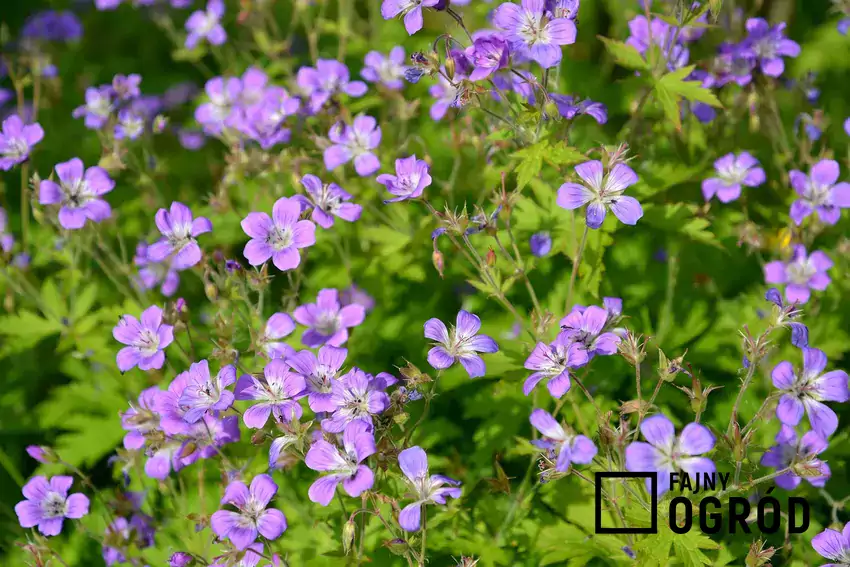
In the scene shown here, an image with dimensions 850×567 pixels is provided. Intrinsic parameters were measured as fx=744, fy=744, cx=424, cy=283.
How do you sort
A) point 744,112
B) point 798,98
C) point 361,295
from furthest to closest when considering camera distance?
point 798,98
point 744,112
point 361,295

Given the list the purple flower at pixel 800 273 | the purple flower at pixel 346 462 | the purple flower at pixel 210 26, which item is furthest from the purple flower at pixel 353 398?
the purple flower at pixel 210 26

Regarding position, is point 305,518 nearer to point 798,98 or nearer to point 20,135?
point 20,135

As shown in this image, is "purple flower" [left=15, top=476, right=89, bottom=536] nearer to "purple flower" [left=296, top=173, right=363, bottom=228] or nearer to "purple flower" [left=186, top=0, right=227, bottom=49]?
"purple flower" [left=296, top=173, right=363, bottom=228]

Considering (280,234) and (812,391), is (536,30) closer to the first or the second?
(280,234)

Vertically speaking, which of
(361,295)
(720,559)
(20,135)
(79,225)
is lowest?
(720,559)

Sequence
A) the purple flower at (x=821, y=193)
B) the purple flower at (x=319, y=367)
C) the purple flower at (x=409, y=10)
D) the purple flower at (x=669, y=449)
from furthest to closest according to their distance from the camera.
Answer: the purple flower at (x=821, y=193)
the purple flower at (x=409, y=10)
the purple flower at (x=319, y=367)
the purple flower at (x=669, y=449)

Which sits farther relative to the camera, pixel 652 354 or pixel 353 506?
pixel 652 354

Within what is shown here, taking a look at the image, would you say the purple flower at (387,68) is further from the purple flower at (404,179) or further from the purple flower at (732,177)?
the purple flower at (732,177)

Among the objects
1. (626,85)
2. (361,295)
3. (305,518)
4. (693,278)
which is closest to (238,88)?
(361,295)
